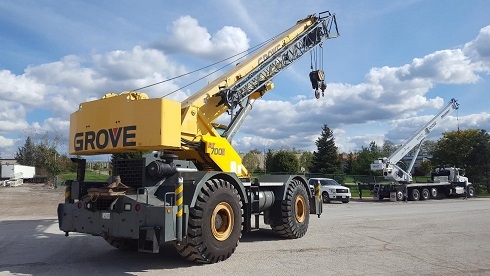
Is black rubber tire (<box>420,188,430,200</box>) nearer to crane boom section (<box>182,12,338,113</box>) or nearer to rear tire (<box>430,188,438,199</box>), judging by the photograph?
rear tire (<box>430,188,438,199</box>)

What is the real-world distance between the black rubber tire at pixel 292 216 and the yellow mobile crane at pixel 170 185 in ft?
0.08

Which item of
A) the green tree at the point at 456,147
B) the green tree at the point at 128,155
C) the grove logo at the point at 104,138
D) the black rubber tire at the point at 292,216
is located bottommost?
the black rubber tire at the point at 292,216

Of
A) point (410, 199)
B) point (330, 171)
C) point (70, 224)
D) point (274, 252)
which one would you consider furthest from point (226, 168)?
point (330, 171)

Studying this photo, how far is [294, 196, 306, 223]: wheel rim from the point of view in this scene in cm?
1168

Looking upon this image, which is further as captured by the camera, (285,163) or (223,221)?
(285,163)

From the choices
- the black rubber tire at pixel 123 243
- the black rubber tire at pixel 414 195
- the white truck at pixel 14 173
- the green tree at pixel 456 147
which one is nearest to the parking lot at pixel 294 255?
the black rubber tire at pixel 123 243

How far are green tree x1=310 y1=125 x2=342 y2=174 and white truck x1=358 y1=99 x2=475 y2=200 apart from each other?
22185 millimetres

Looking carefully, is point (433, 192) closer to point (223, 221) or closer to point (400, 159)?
point (400, 159)

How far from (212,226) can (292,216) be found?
358cm

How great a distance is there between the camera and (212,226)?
8.20 metres

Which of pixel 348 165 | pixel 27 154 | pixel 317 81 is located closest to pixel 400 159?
pixel 317 81

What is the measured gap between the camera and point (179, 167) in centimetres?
884

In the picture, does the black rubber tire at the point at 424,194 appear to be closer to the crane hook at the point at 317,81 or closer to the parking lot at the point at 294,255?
the parking lot at the point at 294,255

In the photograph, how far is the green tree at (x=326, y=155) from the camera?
58031mm
